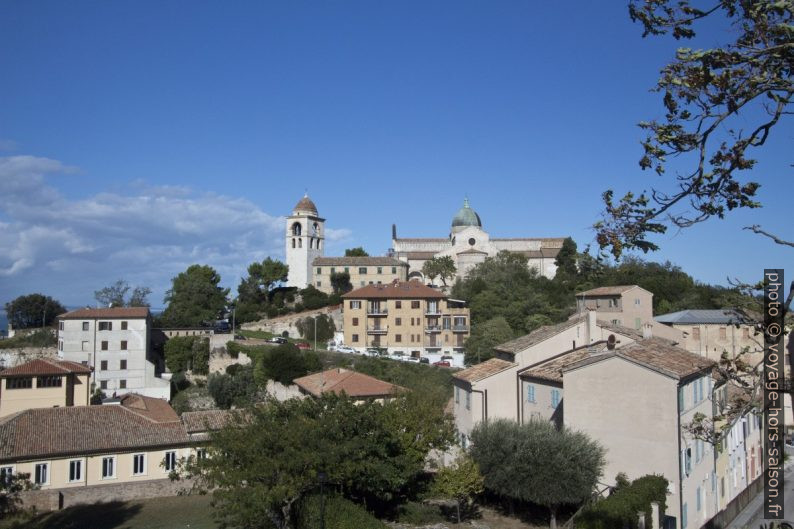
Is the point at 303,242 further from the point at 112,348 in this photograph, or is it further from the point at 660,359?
the point at 660,359

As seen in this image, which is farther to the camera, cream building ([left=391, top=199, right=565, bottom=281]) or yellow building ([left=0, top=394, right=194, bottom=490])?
cream building ([left=391, top=199, right=565, bottom=281])

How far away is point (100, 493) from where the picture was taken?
2816 centimetres

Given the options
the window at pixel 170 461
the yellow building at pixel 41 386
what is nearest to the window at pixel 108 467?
the window at pixel 170 461

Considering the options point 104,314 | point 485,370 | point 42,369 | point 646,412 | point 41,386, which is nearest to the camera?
point 646,412

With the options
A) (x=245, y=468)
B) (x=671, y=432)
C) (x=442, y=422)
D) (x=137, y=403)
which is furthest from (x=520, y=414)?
(x=137, y=403)

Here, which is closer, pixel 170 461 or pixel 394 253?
pixel 170 461

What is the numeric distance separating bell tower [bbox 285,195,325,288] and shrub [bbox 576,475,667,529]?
248 ft

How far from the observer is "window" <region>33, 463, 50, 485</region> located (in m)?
27.5

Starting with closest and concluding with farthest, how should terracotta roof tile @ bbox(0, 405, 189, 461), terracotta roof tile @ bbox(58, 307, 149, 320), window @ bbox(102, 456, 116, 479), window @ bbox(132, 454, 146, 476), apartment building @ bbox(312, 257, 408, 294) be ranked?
1. terracotta roof tile @ bbox(0, 405, 189, 461)
2. window @ bbox(102, 456, 116, 479)
3. window @ bbox(132, 454, 146, 476)
4. terracotta roof tile @ bbox(58, 307, 149, 320)
5. apartment building @ bbox(312, 257, 408, 294)

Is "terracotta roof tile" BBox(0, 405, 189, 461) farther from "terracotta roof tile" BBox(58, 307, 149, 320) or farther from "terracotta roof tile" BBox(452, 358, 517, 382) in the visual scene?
"terracotta roof tile" BBox(58, 307, 149, 320)

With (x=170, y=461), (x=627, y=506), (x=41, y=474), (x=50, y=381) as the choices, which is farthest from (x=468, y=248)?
(x=627, y=506)

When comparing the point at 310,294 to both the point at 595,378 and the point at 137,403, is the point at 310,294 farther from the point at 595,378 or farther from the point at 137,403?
the point at 595,378

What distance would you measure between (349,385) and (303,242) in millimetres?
60113

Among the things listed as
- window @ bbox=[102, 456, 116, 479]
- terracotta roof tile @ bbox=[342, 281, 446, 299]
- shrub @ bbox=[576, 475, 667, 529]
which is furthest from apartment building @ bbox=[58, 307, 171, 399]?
shrub @ bbox=[576, 475, 667, 529]
